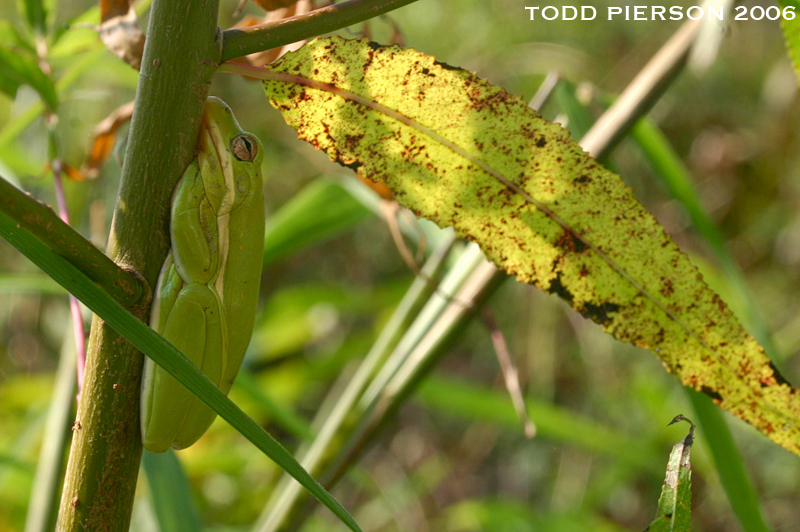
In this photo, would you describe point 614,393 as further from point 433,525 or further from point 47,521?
point 47,521

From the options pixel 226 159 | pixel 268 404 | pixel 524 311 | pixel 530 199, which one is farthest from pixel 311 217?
pixel 524 311

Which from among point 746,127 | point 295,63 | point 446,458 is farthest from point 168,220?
point 746,127

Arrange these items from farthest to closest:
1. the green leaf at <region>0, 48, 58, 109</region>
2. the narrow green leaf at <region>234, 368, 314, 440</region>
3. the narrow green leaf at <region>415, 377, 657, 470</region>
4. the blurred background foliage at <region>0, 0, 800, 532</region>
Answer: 1. the blurred background foliage at <region>0, 0, 800, 532</region>
2. the narrow green leaf at <region>415, 377, 657, 470</region>
3. the narrow green leaf at <region>234, 368, 314, 440</region>
4. the green leaf at <region>0, 48, 58, 109</region>

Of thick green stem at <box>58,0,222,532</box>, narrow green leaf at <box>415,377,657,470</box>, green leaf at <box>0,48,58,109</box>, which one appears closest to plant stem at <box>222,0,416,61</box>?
thick green stem at <box>58,0,222,532</box>

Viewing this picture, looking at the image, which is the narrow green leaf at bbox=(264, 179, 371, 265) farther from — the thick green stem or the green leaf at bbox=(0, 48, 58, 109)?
the thick green stem

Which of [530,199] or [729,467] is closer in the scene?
[530,199]

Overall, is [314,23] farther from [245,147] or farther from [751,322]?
[751,322]
